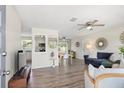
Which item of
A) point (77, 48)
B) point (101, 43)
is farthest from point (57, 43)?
point (77, 48)

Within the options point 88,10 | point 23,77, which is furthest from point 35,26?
point 23,77

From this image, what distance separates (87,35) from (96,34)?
125cm

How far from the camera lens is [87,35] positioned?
10.0 meters

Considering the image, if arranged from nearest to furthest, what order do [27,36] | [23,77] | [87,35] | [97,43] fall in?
[23,77], [97,43], [87,35], [27,36]

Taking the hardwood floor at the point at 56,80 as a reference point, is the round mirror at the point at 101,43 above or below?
above

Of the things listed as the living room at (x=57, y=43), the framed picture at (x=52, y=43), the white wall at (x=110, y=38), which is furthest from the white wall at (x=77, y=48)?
the framed picture at (x=52, y=43)

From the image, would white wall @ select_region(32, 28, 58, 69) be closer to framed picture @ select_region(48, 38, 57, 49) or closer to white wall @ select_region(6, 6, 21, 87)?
framed picture @ select_region(48, 38, 57, 49)

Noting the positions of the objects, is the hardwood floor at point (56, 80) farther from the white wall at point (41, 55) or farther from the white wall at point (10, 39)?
the white wall at point (41, 55)

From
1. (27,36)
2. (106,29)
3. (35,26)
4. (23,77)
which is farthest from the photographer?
(27,36)

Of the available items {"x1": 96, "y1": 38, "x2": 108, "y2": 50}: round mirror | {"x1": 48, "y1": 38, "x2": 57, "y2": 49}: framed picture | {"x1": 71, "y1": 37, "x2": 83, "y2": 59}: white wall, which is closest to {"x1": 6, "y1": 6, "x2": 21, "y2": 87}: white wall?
{"x1": 48, "y1": 38, "x2": 57, "y2": 49}: framed picture

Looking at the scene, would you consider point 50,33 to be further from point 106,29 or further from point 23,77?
point 23,77

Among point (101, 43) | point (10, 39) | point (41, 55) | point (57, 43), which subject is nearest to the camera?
point (10, 39)

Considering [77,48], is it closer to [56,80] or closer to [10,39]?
[56,80]

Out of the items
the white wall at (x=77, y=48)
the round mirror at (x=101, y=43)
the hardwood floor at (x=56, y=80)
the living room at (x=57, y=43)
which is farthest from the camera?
the white wall at (x=77, y=48)
